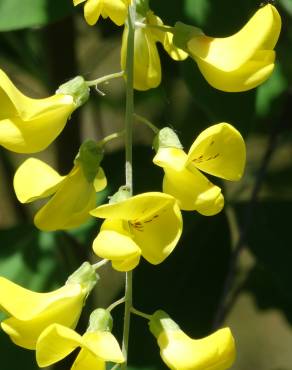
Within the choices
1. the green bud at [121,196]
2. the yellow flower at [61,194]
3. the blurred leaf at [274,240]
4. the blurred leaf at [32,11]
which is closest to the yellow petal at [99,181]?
the yellow flower at [61,194]

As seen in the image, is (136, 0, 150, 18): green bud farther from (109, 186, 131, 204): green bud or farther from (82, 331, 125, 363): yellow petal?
(82, 331, 125, 363): yellow petal

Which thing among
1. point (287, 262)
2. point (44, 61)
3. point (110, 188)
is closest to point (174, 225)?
point (110, 188)

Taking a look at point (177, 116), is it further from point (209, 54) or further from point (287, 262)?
point (209, 54)

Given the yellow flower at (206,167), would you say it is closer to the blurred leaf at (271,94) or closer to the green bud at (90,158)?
the green bud at (90,158)

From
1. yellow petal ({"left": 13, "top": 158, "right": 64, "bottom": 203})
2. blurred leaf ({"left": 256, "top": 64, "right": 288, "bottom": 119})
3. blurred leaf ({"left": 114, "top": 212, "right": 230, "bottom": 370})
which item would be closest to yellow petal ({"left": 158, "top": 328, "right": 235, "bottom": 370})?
yellow petal ({"left": 13, "top": 158, "right": 64, "bottom": 203})

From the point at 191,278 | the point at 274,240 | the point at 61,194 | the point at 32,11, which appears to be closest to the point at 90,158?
the point at 61,194

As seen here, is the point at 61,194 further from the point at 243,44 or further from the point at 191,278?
the point at 191,278
